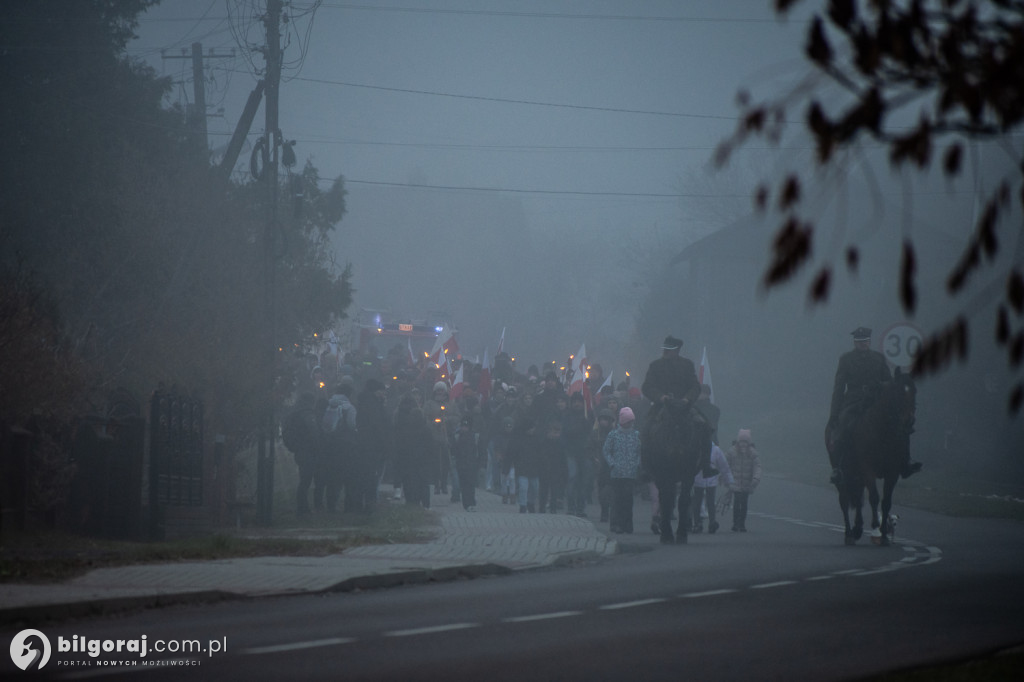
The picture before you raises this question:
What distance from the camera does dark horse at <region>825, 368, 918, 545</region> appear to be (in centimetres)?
1527

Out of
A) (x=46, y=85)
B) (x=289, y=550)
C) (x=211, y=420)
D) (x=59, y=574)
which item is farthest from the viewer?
(x=46, y=85)

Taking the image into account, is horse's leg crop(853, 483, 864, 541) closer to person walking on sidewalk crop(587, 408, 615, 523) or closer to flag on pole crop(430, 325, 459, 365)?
person walking on sidewalk crop(587, 408, 615, 523)

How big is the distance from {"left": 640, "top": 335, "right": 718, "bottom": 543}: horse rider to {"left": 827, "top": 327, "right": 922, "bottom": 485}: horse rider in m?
1.62

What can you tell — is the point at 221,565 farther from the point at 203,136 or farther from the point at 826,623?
the point at 203,136

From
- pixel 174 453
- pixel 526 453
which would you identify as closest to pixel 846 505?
pixel 526 453

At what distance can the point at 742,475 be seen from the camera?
64.5 feet

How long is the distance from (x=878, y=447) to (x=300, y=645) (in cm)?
951

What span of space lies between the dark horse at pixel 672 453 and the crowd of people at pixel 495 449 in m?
0.32

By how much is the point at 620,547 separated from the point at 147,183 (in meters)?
15.9

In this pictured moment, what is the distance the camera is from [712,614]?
29.3 feet

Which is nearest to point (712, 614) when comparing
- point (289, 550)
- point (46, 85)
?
point (289, 550)

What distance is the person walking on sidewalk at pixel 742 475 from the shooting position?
19188mm

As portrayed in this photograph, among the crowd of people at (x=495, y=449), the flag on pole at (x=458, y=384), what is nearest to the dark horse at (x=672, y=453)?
the crowd of people at (x=495, y=449)

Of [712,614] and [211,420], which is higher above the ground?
[211,420]
